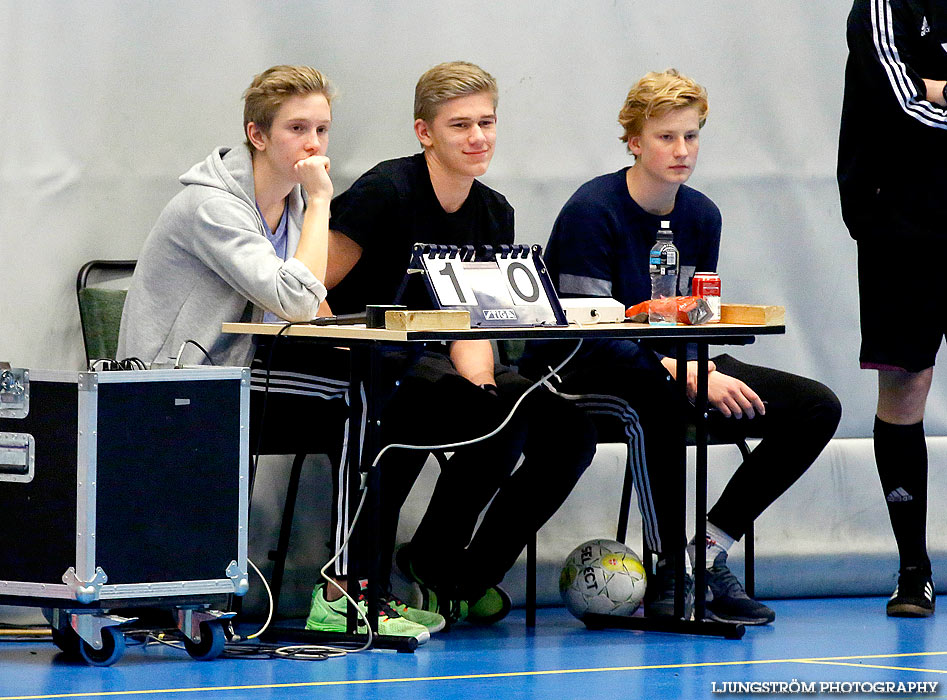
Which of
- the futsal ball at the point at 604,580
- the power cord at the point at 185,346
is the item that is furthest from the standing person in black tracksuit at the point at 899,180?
the power cord at the point at 185,346

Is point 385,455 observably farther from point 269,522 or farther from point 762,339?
point 762,339

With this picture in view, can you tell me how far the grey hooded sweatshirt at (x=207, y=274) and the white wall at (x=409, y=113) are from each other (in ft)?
1.51

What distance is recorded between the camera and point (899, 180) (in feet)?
11.9

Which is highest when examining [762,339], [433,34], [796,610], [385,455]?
[433,34]

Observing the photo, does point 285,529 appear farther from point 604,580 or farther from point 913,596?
point 913,596

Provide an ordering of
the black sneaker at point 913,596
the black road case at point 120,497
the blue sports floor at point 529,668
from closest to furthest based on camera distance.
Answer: the blue sports floor at point 529,668 < the black road case at point 120,497 < the black sneaker at point 913,596

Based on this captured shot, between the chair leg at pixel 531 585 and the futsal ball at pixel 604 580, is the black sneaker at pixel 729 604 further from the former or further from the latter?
the chair leg at pixel 531 585

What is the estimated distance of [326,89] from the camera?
356 cm

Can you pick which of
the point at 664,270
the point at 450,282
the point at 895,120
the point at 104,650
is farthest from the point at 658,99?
the point at 104,650

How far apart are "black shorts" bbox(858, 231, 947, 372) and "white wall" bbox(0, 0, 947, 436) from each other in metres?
0.78

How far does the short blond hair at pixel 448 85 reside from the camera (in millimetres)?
3680

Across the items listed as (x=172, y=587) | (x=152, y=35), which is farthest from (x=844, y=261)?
(x=172, y=587)

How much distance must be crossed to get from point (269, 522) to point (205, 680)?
3.50ft

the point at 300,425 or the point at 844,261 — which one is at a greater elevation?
the point at 844,261
